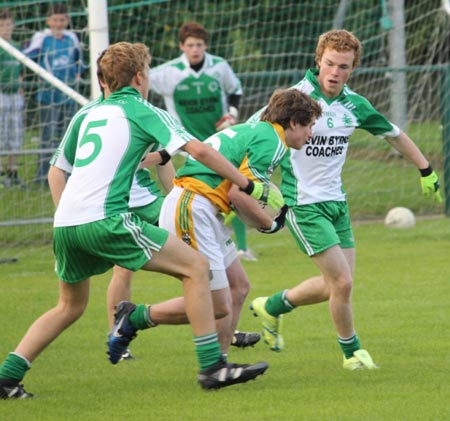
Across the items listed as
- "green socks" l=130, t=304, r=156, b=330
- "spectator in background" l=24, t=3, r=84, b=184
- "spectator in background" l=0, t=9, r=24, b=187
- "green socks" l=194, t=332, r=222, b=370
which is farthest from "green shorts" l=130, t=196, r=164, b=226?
"spectator in background" l=24, t=3, r=84, b=184

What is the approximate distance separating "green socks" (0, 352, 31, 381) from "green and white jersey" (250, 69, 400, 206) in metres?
1.83

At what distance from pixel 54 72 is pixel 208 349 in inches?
273

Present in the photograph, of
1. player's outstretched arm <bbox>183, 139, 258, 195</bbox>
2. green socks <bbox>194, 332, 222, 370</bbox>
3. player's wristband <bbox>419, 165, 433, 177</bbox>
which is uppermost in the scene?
player's outstretched arm <bbox>183, 139, 258, 195</bbox>

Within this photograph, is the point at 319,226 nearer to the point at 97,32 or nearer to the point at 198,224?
the point at 198,224

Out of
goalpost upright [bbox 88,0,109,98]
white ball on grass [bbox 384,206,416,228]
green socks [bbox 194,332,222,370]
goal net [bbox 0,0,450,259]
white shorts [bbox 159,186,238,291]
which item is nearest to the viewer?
green socks [bbox 194,332,222,370]

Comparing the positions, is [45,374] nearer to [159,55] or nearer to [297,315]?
[297,315]

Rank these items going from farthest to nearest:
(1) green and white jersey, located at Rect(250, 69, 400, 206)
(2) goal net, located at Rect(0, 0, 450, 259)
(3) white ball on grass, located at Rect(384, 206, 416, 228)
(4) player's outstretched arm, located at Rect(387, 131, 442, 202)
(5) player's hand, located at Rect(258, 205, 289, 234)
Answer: (2) goal net, located at Rect(0, 0, 450, 259), (3) white ball on grass, located at Rect(384, 206, 416, 228), (4) player's outstretched arm, located at Rect(387, 131, 442, 202), (1) green and white jersey, located at Rect(250, 69, 400, 206), (5) player's hand, located at Rect(258, 205, 289, 234)

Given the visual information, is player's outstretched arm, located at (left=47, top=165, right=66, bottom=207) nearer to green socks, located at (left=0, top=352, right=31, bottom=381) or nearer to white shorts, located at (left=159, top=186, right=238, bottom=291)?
white shorts, located at (left=159, top=186, right=238, bottom=291)

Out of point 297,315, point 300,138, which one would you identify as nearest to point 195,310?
point 300,138

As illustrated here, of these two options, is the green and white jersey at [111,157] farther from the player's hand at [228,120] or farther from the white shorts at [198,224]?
the player's hand at [228,120]

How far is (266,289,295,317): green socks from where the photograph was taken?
720 cm

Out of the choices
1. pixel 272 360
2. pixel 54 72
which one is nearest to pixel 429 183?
pixel 272 360

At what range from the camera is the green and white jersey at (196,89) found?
37.0 ft

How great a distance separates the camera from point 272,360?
6.94 meters
